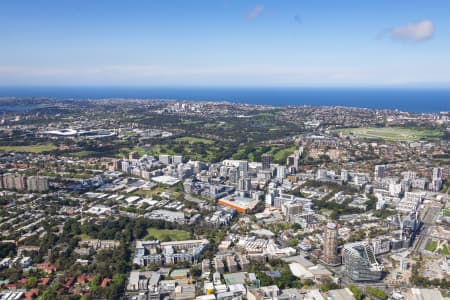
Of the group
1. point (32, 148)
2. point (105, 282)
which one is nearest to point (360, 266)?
point (105, 282)

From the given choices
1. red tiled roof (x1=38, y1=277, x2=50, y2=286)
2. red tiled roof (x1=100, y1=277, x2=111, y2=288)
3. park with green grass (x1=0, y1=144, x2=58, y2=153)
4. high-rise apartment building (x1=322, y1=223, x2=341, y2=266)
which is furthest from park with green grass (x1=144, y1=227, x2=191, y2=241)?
park with green grass (x1=0, y1=144, x2=58, y2=153)

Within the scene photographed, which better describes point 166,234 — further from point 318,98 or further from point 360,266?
point 318,98

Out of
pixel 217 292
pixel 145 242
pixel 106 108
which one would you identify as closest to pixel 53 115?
pixel 106 108

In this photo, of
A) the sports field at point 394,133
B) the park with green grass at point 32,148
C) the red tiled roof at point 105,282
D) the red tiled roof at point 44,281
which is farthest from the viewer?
the sports field at point 394,133

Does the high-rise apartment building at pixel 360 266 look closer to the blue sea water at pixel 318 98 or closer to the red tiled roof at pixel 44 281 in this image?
the red tiled roof at pixel 44 281

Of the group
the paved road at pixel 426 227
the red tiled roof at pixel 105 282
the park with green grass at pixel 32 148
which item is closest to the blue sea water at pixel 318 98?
the paved road at pixel 426 227

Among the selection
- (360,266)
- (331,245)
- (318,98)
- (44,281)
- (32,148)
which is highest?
(318,98)

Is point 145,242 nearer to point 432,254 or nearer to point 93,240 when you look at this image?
point 93,240

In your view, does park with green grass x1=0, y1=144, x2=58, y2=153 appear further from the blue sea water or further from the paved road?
the blue sea water
